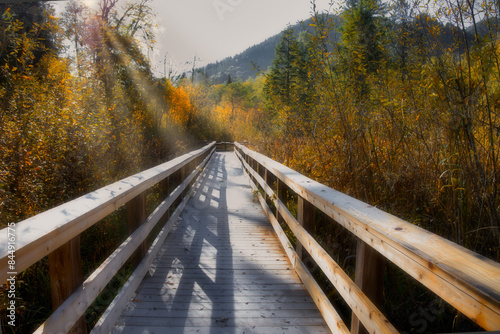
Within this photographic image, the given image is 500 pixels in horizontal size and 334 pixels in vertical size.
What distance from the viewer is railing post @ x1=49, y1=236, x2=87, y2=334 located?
1.36 meters

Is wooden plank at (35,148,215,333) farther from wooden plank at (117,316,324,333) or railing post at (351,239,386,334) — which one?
railing post at (351,239,386,334)

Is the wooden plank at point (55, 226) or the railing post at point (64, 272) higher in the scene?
the wooden plank at point (55, 226)

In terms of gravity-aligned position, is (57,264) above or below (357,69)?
below

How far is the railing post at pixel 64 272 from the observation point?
1.36 metres

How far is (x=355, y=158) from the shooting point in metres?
3.27

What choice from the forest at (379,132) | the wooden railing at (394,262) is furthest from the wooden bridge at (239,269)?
the forest at (379,132)

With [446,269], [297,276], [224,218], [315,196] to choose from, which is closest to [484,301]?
[446,269]

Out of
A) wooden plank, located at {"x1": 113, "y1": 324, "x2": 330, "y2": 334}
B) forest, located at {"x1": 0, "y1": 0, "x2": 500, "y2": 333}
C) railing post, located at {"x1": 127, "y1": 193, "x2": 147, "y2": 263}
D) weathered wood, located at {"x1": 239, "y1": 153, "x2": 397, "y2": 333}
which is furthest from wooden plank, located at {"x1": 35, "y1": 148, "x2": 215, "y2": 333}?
weathered wood, located at {"x1": 239, "y1": 153, "x2": 397, "y2": 333}

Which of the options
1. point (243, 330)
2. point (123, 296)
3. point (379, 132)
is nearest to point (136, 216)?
point (123, 296)

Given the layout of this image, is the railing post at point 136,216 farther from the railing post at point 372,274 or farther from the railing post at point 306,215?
the railing post at point 372,274

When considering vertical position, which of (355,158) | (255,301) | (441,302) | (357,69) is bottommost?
(255,301)

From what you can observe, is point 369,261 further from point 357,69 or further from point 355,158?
point 357,69

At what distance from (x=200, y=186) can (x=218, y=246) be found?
4.22 meters

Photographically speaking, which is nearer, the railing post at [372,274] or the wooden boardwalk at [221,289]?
the railing post at [372,274]
